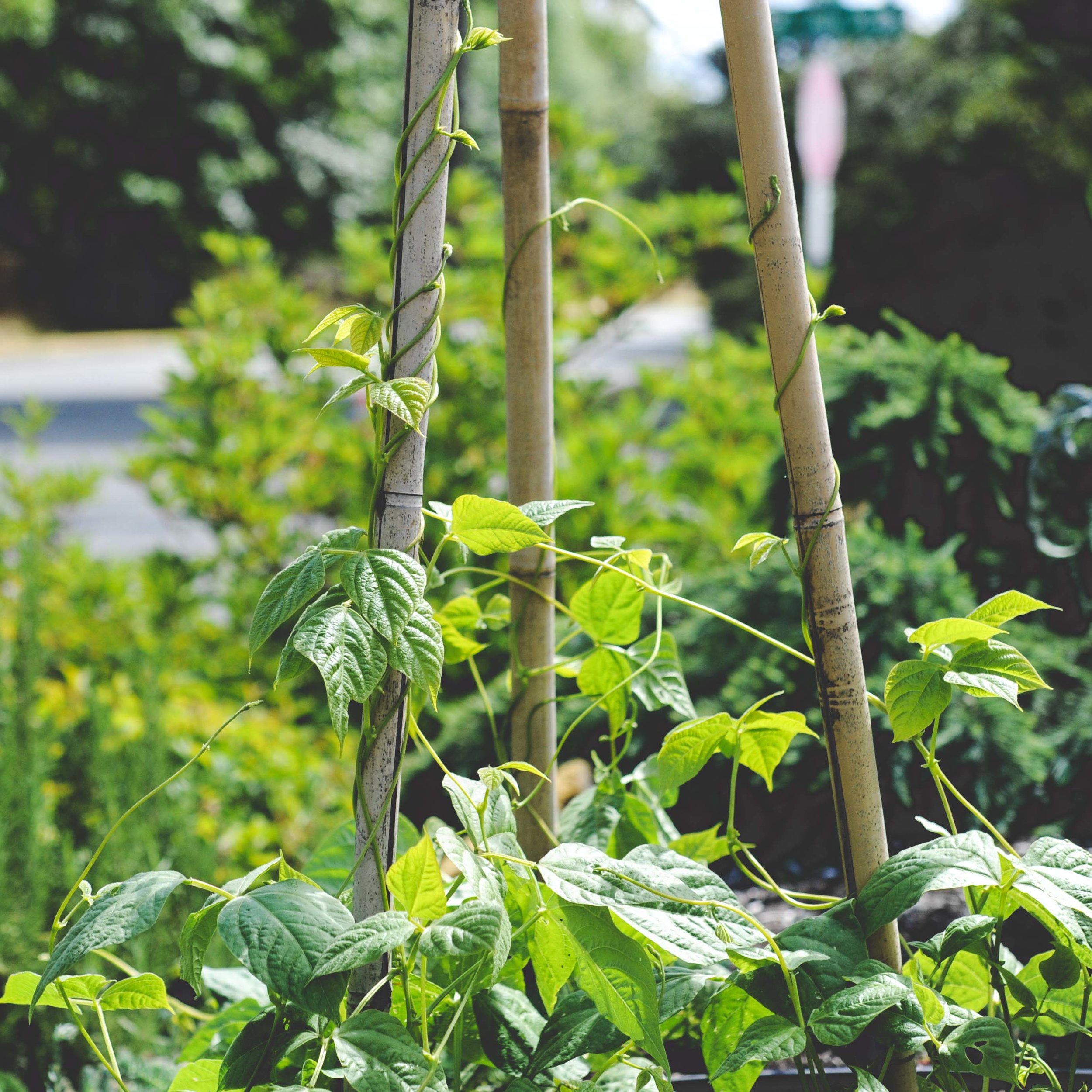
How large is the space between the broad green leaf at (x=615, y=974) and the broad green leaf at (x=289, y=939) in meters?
0.19

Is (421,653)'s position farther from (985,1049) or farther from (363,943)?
(985,1049)

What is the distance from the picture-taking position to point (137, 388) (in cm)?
1331

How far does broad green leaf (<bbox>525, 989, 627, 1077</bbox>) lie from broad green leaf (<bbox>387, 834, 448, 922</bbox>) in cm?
15

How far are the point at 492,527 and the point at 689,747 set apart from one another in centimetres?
28

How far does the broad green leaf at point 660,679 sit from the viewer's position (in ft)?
3.63

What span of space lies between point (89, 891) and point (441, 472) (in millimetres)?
1941

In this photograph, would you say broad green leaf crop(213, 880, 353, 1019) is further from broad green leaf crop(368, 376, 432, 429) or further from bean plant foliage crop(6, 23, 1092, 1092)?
broad green leaf crop(368, 376, 432, 429)

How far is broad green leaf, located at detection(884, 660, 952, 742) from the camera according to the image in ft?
2.77

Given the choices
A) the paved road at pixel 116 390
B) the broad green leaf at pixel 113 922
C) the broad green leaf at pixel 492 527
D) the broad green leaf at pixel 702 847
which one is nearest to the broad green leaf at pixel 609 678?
the broad green leaf at pixel 702 847

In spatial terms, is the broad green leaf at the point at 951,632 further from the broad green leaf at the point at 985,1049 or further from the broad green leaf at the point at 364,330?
the broad green leaf at the point at 364,330

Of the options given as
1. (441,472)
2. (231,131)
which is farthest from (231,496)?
(231,131)

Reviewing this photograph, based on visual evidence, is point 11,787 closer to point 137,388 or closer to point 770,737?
point 770,737

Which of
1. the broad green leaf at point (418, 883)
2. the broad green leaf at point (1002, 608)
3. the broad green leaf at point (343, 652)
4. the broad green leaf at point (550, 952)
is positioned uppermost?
the broad green leaf at point (1002, 608)

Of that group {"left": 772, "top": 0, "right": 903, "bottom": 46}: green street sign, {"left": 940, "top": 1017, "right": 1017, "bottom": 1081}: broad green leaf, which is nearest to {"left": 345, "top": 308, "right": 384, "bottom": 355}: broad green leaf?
{"left": 940, "top": 1017, "right": 1017, "bottom": 1081}: broad green leaf
